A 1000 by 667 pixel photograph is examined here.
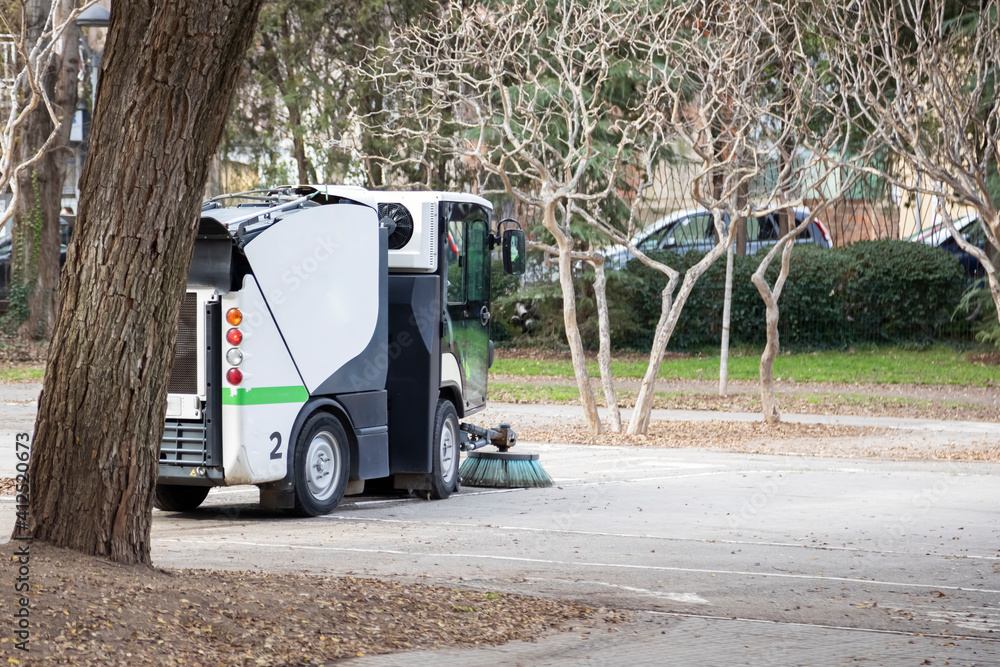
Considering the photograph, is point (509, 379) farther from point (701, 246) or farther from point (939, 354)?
point (939, 354)

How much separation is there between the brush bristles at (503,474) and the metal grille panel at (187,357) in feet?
11.1

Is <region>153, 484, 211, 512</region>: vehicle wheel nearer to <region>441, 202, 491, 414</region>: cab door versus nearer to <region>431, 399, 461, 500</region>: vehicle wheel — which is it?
<region>431, 399, 461, 500</region>: vehicle wheel

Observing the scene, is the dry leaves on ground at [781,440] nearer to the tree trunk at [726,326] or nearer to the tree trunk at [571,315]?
the tree trunk at [571,315]

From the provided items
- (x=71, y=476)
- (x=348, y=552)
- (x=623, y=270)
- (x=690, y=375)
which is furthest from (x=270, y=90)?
(x=71, y=476)

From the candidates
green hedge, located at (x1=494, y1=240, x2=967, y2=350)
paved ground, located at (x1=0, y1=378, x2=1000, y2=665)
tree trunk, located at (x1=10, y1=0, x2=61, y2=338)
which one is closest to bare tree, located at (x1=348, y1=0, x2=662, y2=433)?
green hedge, located at (x1=494, y1=240, x2=967, y2=350)

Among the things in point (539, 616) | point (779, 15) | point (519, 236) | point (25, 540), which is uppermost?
point (779, 15)

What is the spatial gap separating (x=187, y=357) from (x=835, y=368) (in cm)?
1830

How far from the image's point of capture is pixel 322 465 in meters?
10.2

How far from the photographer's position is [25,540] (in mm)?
6098

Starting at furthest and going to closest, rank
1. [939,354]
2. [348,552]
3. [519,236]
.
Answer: [939,354], [519,236], [348,552]

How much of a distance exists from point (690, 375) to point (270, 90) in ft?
35.7

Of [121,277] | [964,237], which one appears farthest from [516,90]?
[121,277]

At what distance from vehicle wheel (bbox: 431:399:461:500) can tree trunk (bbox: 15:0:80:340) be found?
56.6ft

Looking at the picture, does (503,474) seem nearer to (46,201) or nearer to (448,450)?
(448,450)
